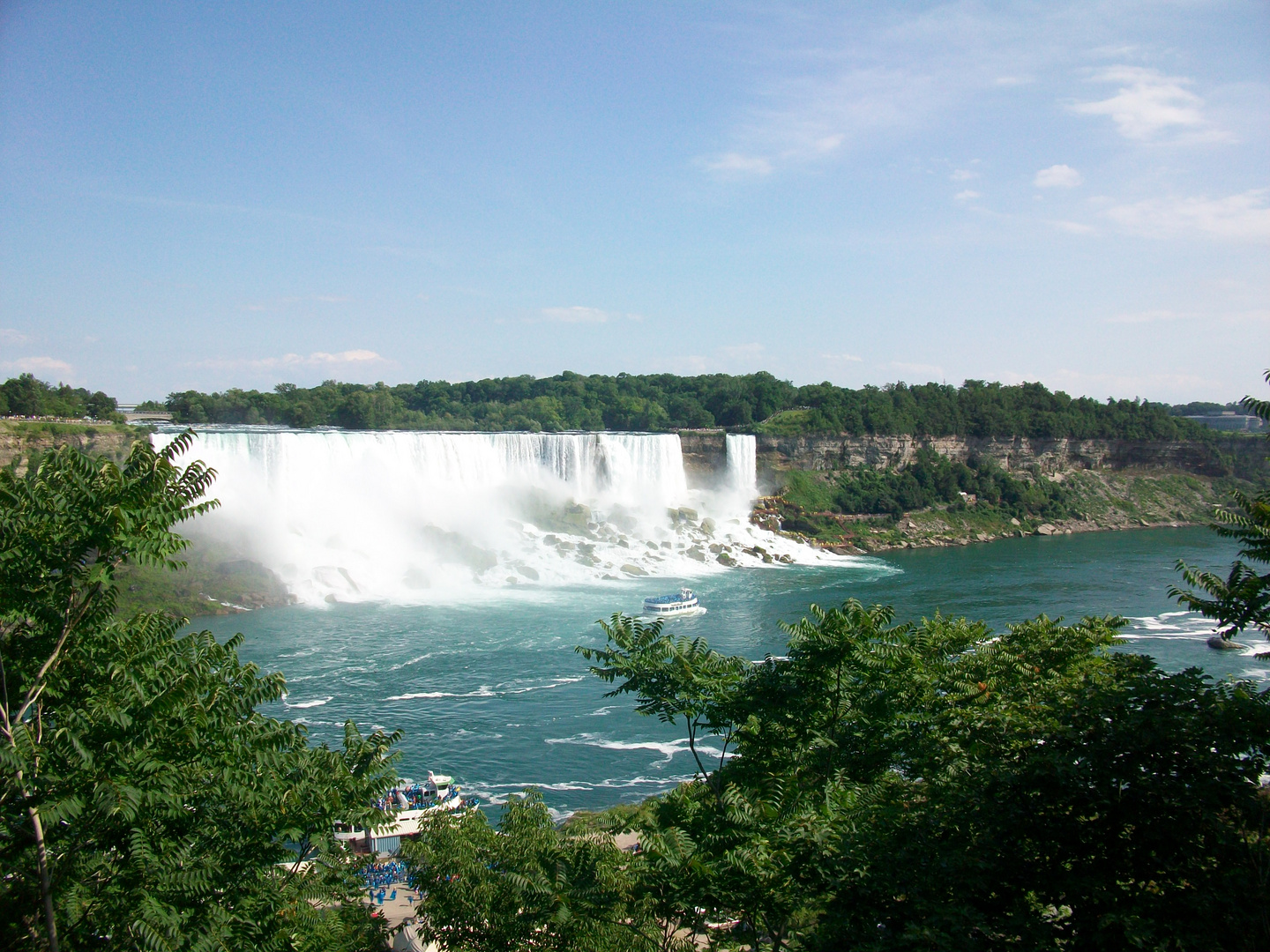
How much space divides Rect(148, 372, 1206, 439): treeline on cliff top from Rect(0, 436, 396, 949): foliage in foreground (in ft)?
183

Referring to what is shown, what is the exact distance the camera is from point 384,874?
13898mm

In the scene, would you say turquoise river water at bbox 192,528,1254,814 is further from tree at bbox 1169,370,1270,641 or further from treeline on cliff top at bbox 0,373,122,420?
treeline on cliff top at bbox 0,373,122,420

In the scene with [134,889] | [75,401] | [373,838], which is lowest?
[373,838]

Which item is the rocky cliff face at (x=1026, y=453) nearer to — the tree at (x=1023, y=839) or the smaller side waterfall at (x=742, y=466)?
the smaller side waterfall at (x=742, y=466)

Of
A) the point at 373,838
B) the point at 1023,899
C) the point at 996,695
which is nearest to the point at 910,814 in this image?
the point at 1023,899

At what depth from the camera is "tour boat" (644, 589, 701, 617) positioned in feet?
99.6

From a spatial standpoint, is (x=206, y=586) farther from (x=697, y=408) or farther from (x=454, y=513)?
(x=697, y=408)

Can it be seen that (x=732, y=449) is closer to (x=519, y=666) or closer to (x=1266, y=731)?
(x=519, y=666)

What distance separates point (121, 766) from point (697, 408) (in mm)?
68818

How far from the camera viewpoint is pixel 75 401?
44.7 m

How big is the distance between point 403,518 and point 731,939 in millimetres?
36328

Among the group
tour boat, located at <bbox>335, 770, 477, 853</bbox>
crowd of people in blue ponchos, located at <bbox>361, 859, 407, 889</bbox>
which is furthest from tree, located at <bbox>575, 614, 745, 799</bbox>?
crowd of people in blue ponchos, located at <bbox>361, 859, 407, 889</bbox>

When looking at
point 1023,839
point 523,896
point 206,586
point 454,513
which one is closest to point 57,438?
point 206,586

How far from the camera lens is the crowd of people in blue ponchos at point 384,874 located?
13.5m
